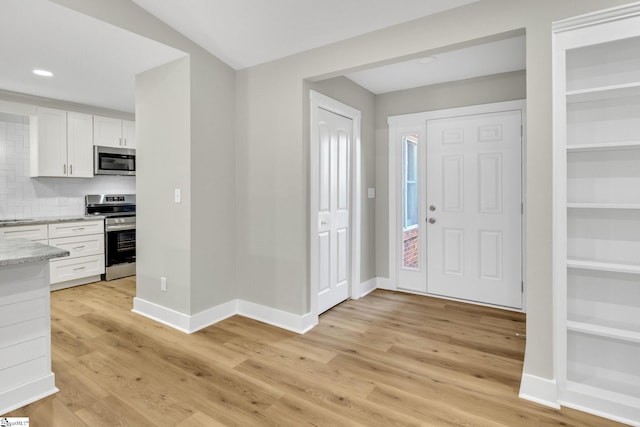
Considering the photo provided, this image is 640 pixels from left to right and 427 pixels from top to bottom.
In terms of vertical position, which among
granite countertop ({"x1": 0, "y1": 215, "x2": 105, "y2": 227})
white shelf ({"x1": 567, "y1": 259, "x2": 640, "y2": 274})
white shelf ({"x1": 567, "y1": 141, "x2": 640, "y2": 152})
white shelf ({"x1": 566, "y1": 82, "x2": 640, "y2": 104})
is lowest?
white shelf ({"x1": 567, "y1": 259, "x2": 640, "y2": 274})

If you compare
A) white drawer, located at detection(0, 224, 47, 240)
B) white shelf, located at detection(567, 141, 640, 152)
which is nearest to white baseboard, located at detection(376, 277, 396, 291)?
white shelf, located at detection(567, 141, 640, 152)

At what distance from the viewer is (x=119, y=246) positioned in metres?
4.77

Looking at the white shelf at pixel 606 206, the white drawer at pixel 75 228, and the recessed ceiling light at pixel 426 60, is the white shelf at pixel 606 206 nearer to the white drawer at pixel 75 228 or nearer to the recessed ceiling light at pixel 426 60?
the recessed ceiling light at pixel 426 60

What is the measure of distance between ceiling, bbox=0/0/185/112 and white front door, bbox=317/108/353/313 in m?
1.54

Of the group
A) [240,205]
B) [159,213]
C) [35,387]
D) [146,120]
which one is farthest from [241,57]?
[35,387]

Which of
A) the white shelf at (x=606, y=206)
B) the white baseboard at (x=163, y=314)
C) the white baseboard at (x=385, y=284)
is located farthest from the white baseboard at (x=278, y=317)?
the white shelf at (x=606, y=206)

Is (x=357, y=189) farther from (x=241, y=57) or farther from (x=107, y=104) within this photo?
(x=107, y=104)

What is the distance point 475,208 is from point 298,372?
8.34 ft

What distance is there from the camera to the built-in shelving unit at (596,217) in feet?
6.26

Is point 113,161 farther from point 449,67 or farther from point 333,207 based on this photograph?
point 449,67

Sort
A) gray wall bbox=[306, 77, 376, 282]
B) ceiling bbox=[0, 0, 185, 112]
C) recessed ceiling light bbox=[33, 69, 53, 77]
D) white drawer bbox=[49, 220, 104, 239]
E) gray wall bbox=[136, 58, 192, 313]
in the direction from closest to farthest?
1. ceiling bbox=[0, 0, 185, 112]
2. gray wall bbox=[136, 58, 192, 313]
3. recessed ceiling light bbox=[33, 69, 53, 77]
4. gray wall bbox=[306, 77, 376, 282]
5. white drawer bbox=[49, 220, 104, 239]

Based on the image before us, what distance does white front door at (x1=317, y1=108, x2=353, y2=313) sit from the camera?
3426mm

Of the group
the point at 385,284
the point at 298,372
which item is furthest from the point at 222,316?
the point at 385,284

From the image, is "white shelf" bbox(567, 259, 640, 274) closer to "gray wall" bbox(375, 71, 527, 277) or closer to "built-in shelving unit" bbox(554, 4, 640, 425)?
"built-in shelving unit" bbox(554, 4, 640, 425)
